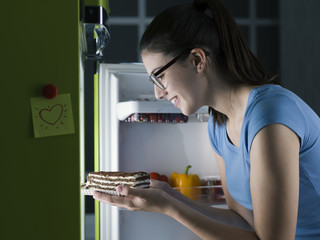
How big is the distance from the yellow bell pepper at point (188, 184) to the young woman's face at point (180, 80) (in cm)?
69

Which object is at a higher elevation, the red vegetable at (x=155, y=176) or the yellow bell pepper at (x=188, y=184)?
the red vegetable at (x=155, y=176)

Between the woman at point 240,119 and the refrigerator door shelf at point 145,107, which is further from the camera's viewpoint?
the refrigerator door shelf at point 145,107

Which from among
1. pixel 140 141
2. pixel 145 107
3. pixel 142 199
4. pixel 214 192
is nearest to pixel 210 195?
pixel 214 192

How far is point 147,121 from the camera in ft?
5.82

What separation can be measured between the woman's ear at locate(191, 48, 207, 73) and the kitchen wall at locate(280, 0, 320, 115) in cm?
186

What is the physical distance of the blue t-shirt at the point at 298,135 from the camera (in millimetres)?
979

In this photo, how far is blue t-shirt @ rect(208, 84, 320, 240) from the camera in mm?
979
